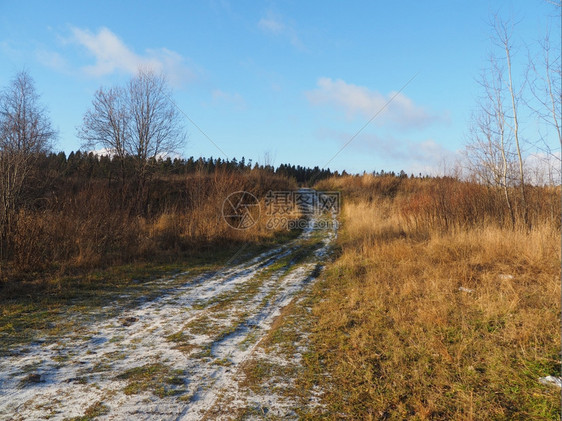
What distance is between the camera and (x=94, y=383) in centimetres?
275

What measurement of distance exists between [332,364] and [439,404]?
1.00m

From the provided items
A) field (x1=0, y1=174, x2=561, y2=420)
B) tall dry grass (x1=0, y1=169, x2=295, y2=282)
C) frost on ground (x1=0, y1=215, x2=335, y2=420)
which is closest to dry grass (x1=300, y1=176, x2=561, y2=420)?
field (x1=0, y1=174, x2=561, y2=420)

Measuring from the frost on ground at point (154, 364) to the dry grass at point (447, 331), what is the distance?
0.66 meters

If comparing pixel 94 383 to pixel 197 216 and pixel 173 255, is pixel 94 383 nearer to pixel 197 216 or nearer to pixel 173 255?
pixel 173 255

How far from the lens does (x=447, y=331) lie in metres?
3.85

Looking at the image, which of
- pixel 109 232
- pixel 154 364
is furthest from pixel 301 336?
pixel 109 232

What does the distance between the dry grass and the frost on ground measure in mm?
663

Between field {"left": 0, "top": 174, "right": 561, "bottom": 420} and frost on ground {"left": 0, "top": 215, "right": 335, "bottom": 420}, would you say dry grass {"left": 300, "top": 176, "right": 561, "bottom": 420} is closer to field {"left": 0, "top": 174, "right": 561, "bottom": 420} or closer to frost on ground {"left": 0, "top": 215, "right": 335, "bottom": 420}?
field {"left": 0, "top": 174, "right": 561, "bottom": 420}

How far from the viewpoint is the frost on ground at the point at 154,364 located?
2.46 m

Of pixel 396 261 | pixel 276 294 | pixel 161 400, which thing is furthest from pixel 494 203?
pixel 161 400

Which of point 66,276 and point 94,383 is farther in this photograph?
point 66,276

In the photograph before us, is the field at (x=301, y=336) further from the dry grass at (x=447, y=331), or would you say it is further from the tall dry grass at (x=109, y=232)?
the tall dry grass at (x=109, y=232)

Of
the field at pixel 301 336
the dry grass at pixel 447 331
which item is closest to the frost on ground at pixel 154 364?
the field at pixel 301 336

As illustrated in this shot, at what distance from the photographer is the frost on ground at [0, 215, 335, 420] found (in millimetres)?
2455
